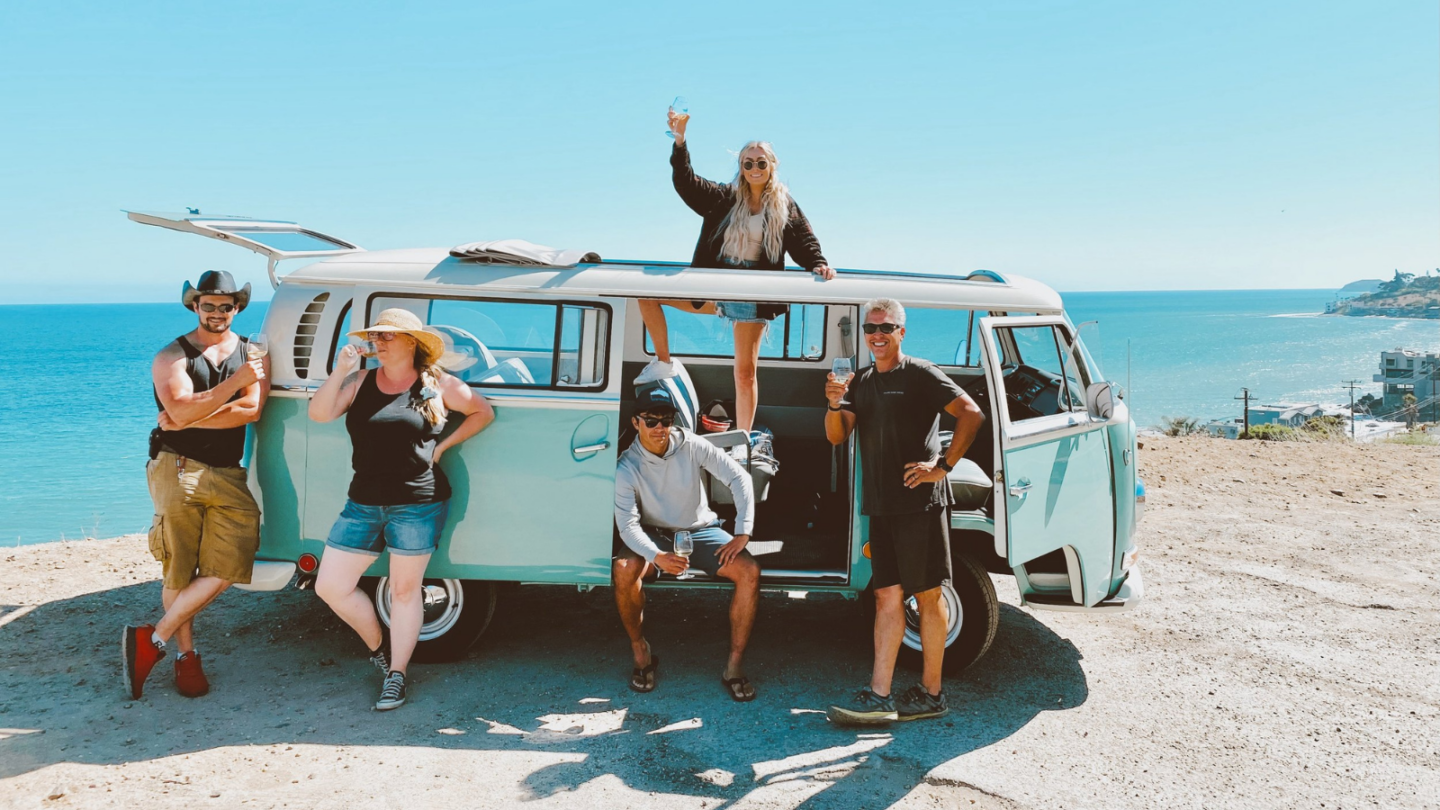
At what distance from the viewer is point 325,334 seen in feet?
16.8

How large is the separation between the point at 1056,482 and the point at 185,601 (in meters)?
4.43

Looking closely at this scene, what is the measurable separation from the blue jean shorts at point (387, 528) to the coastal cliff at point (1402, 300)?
177800 millimetres

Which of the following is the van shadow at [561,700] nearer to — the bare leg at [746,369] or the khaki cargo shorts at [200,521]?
the khaki cargo shorts at [200,521]

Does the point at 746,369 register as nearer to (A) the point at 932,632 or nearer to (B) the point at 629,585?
(B) the point at 629,585

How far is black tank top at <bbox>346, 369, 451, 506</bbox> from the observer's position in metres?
4.68

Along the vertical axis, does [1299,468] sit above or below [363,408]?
below

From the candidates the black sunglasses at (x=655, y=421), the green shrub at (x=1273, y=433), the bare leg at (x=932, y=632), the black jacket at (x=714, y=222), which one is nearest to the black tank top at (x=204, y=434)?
the black sunglasses at (x=655, y=421)

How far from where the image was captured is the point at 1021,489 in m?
4.76

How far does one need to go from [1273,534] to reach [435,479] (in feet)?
25.1

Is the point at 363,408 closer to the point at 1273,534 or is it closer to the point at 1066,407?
the point at 1066,407

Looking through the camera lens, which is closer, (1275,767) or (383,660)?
(1275,767)

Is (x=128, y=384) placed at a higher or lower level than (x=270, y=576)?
lower

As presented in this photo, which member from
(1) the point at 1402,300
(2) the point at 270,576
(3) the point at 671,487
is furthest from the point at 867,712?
(1) the point at 1402,300

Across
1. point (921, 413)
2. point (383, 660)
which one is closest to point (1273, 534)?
point (921, 413)
